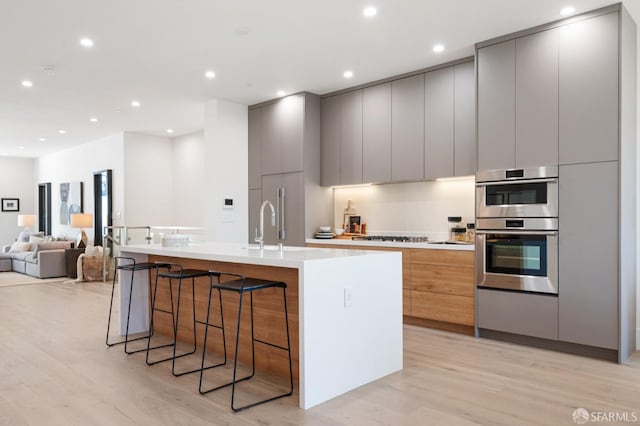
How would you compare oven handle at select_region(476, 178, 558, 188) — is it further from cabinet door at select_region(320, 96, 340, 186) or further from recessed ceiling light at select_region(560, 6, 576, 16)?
cabinet door at select_region(320, 96, 340, 186)

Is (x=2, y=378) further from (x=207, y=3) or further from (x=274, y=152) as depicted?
(x=274, y=152)

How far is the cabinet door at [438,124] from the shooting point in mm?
4863

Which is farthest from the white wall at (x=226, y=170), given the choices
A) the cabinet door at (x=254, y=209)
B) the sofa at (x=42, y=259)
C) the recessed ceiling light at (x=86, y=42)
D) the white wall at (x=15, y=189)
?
the white wall at (x=15, y=189)

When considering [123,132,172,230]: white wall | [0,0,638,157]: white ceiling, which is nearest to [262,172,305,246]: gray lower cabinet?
[0,0,638,157]: white ceiling

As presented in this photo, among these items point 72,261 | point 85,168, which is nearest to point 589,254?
point 72,261

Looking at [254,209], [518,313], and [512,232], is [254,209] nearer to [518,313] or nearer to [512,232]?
[512,232]

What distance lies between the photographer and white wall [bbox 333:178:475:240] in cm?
514

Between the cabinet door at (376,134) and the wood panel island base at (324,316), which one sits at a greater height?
the cabinet door at (376,134)

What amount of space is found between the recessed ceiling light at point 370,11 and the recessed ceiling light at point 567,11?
1.51 m

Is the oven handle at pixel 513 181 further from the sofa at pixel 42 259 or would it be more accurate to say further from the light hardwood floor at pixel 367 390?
the sofa at pixel 42 259

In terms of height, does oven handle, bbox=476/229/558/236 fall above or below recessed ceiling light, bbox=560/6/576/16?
below

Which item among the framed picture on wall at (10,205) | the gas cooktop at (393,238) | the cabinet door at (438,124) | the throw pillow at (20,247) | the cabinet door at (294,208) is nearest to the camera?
the cabinet door at (438,124)

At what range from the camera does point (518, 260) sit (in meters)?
4.07

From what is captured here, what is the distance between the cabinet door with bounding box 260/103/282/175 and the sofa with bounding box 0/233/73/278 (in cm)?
486
